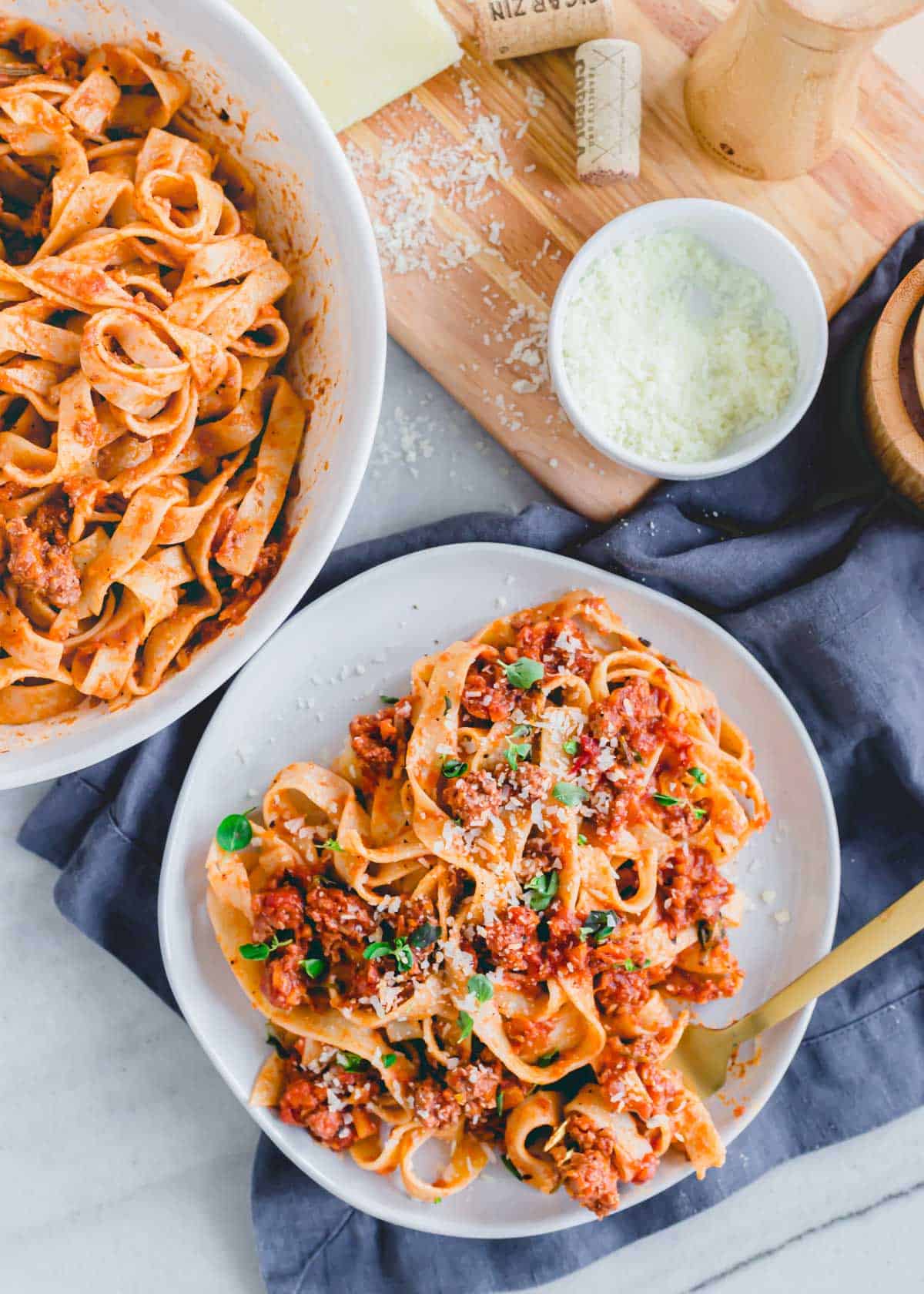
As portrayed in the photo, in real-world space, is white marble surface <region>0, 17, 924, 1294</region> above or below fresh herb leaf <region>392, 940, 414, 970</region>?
below

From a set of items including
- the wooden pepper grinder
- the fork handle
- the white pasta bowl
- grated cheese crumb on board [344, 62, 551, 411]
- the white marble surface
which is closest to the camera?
the white pasta bowl

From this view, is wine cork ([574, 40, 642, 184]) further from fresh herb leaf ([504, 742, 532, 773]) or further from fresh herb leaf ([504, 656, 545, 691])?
fresh herb leaf ([504, 742, 532, 773])

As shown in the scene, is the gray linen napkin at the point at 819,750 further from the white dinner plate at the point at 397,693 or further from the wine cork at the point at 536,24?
the wine cork at the point at 536,24

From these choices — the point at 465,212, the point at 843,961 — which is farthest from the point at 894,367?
the point at 843,961

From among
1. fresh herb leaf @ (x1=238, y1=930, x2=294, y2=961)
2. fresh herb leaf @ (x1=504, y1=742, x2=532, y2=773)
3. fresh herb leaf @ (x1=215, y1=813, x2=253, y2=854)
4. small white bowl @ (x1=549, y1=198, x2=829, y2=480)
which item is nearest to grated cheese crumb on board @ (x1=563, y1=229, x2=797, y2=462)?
small white bowl @ (x1=549, y1=198, x2=829, y2=480)

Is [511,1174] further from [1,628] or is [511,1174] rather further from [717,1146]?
[1,628]

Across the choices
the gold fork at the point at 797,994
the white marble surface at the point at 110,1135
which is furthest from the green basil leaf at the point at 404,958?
the white marble surface at the point at 110,1135
